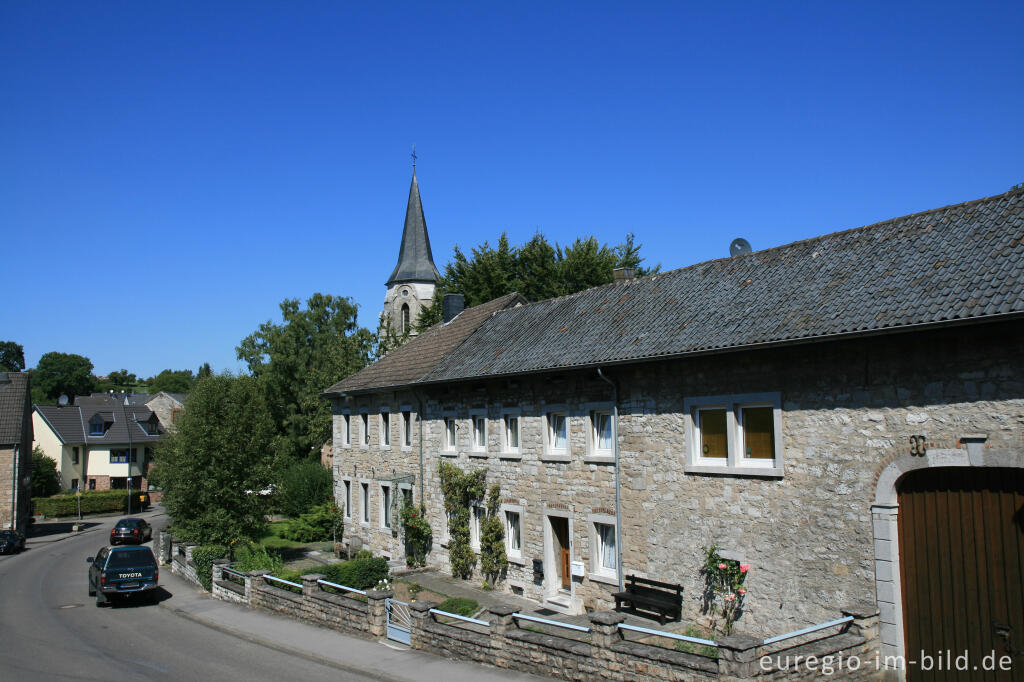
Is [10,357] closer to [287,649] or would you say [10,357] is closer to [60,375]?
[60,375]

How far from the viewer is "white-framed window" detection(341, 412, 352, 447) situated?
29734mm

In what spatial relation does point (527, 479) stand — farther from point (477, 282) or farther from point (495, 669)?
point (477, 282)

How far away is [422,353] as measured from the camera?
26.3 m

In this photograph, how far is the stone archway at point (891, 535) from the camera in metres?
10.6

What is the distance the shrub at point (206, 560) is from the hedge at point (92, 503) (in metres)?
35.9

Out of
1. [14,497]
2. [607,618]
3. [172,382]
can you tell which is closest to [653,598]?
[607,618]

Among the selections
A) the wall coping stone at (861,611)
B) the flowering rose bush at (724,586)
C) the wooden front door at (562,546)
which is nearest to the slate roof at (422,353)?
the wooden front door at (562,546)

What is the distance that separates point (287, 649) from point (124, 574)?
783 cm

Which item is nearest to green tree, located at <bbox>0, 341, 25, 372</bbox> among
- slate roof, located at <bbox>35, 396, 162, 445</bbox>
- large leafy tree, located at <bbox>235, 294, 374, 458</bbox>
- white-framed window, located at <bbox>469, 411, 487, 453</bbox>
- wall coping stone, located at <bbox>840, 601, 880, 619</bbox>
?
slate roof, located at <bbox>35, 396, 162, 445</bbox>

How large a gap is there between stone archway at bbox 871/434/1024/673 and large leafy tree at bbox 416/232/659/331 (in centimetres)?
2692

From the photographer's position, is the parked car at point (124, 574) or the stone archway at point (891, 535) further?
the parked car at point (124, 574)

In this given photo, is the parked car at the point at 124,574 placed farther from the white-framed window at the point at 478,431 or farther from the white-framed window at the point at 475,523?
the white-framed window at the point at 478,431

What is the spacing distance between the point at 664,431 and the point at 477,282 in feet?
86.2

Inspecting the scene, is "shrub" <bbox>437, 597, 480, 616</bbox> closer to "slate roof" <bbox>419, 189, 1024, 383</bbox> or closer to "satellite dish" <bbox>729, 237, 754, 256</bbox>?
"slate roof" <bbox>419, 189, 1024, 383</bbox>
